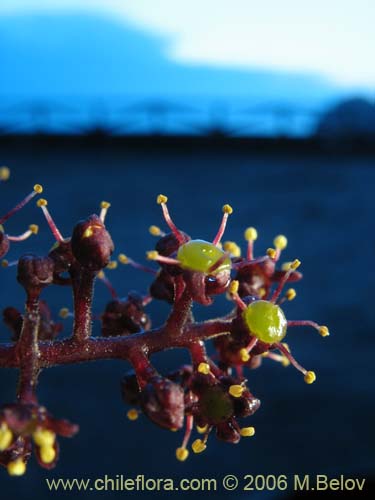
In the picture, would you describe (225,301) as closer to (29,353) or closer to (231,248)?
(231,248)

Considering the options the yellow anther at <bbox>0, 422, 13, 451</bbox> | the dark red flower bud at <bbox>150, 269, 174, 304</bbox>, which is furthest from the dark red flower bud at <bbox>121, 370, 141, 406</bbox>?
the yellow anther at <bbox>0, 422, 13, 451</bbox>

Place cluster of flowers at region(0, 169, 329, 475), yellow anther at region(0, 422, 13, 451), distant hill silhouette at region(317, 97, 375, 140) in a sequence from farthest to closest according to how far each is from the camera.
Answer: distant hill silhouette at region(317, 97, 375, 140)
cluster of flowers at region(0, 169, 329, 475)
yellow anther at region(0, 422, 13, 451)

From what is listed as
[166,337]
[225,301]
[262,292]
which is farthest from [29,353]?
[225,301]

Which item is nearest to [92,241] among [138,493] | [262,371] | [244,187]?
[138,493]

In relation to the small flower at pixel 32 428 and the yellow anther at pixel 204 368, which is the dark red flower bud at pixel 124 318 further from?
the small flower at pixel 32 428

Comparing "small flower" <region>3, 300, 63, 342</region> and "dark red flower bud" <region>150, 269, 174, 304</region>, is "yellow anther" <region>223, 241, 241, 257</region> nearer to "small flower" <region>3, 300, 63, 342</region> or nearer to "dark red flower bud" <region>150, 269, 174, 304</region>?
"dark red flower bud" <region>150, 269, 174, 304</region>

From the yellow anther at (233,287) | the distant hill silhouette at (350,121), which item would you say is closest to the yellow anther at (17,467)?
the yellow anther at (233,287)

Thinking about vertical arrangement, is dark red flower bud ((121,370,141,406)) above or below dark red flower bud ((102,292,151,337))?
below
